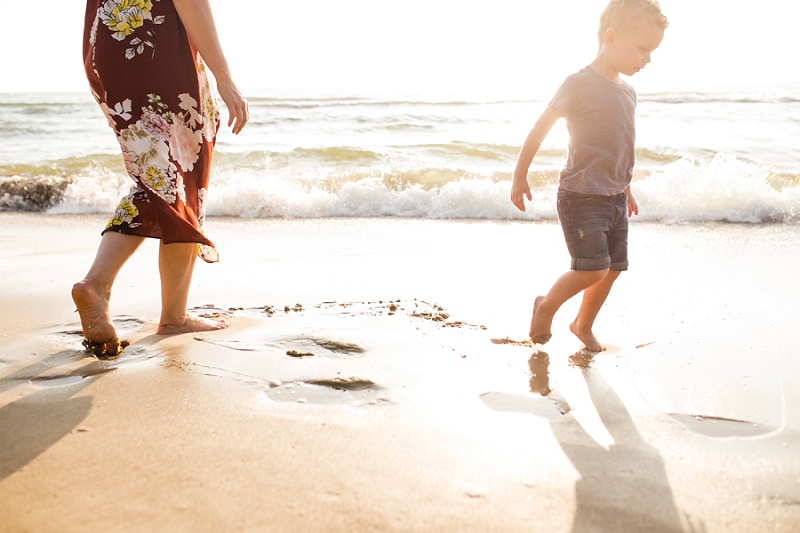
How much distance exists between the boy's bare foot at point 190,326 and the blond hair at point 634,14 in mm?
1911

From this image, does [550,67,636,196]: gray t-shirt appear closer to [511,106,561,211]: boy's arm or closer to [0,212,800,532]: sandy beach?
[511,106,561,211]: boy's arm

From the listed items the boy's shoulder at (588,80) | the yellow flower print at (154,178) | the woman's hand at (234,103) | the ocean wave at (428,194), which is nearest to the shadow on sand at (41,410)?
the yellow flower print at (154,178)

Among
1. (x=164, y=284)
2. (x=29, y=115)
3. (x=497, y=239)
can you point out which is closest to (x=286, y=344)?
(x=164, y=284)

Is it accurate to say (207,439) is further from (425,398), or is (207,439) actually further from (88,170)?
(88,170)

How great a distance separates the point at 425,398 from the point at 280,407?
0.43 meters

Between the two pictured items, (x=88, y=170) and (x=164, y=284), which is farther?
(x=88, y=170)

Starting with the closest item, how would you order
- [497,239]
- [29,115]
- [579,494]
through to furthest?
[579,494], [497,239], [29,115]

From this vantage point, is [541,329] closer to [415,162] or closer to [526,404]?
[526,404]

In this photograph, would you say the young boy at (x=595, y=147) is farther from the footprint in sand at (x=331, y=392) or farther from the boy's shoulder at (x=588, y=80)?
the footprint in sand at (x=331, y=392)

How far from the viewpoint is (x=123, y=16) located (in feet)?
7.82

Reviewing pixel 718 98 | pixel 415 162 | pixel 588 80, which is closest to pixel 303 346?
pixel 588 80

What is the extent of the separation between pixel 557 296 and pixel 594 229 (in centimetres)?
29

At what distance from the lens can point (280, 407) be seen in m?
2.04

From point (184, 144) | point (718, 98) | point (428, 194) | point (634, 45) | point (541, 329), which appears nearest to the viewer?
point (184, 144)
